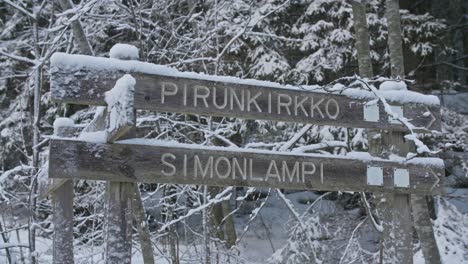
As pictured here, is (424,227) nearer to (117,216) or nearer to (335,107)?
(335,107)

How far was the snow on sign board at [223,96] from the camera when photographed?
400cm

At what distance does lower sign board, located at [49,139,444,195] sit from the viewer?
3.97 metres

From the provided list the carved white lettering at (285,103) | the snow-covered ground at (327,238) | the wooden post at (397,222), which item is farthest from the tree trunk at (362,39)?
the carved white lettering at (285,103)

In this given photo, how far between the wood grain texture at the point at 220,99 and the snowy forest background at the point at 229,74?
3.59 m

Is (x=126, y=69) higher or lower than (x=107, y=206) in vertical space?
higher

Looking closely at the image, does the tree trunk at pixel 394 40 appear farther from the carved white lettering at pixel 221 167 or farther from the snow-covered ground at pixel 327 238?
the carved white lettering at pixel 221 167

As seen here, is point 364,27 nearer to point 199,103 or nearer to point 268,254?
point 199,103

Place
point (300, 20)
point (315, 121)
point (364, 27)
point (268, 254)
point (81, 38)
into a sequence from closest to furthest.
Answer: point (315, 121) → point (364, 27) → point (81, 38) → point (300, 20) → point (268, 254)

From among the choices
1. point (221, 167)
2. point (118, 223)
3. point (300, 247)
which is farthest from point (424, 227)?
point (118, 223)

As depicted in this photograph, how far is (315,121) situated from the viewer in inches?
188

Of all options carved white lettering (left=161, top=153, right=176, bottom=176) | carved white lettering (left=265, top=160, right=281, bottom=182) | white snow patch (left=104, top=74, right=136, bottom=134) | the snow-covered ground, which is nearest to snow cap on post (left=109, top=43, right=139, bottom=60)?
white snow patch (left=104, top=74, right=136, bottom=134)

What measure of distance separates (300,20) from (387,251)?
26.1ft

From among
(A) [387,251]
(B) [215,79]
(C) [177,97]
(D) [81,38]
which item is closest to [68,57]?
(C) [177,97]

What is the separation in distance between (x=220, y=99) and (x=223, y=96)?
0.04m
